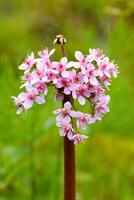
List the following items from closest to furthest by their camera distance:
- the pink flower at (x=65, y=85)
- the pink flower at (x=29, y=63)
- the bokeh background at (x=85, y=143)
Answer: the pink flower at (x=65, y=85) < the pink flower at (x=29, y=63) < the bokeh background at (x=85, y=143)

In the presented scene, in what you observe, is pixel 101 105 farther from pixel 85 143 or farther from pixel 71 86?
pixel 85 143

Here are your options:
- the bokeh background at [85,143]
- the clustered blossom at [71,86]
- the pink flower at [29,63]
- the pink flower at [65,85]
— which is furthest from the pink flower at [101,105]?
the bokeh background at [85,143]

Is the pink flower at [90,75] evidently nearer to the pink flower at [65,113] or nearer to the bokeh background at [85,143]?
the pink flower at [65,113]

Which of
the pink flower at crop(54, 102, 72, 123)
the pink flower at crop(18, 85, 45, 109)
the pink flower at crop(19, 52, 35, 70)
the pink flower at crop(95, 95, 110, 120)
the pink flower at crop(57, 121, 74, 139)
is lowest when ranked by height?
the pink flower at crop(57, 121, 74, 139)

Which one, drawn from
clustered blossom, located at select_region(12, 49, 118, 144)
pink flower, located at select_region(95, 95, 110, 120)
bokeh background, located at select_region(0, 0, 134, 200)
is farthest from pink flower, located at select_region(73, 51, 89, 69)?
bokeh background, located at select_region(0, 0, 134, 200)

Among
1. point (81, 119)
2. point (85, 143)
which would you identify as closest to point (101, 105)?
point (81, 119)

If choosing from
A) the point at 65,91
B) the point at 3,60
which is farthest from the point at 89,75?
the point at 3,60

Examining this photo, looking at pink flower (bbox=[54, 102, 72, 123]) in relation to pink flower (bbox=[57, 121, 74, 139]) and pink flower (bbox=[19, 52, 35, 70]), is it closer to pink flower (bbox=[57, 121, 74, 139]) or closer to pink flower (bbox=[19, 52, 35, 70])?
pink flower (bbox=[57, 121, 74, 139])

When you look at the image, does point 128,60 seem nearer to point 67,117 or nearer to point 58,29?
point 67,117
